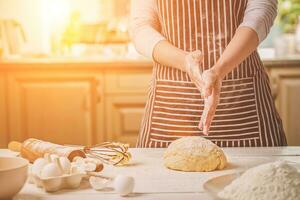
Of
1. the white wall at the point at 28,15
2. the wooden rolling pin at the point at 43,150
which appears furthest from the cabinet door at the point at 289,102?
the wooden rolling pin at the point at 43,150

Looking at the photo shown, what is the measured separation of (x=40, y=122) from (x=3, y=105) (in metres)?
0.22

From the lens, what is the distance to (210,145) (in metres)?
1.23

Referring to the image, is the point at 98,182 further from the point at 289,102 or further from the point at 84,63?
the point at 289,102

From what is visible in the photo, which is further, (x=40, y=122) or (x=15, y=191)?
(x=40, y=122)

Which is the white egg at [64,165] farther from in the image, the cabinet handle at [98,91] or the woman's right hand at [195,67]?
the cabinet handle at [98,91]

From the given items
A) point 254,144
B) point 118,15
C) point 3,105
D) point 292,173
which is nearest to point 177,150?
point 292,173

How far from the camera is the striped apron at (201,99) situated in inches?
65.7

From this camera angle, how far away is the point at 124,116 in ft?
10.1

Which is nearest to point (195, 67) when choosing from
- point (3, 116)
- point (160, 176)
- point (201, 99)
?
point (201, 99)

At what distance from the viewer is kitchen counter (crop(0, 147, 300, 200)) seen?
3.32 ft

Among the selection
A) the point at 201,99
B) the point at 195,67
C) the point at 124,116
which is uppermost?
the point at 195,67

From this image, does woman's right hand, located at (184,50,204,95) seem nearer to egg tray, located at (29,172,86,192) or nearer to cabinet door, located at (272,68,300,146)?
egg tray, located at (29,172,86,192)

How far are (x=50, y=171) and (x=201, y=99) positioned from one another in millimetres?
749

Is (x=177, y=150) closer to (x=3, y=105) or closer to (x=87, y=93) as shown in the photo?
(x=87, y=93)
